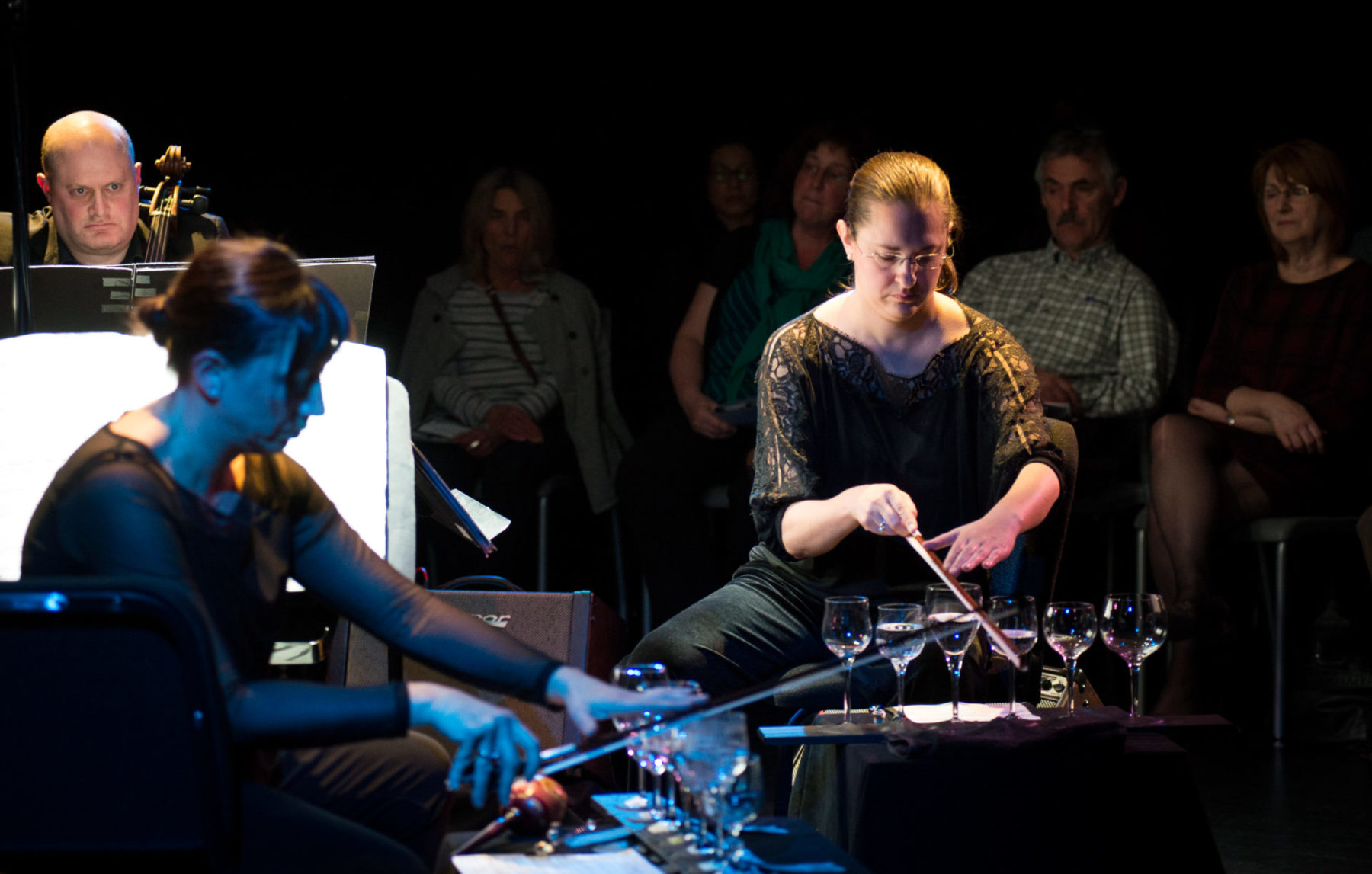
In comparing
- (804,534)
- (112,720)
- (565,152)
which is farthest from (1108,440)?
(112,720)

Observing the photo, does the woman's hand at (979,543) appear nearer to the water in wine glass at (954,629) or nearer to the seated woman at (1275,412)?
the water in wine glass at (954,629)

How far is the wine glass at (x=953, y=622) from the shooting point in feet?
6.16

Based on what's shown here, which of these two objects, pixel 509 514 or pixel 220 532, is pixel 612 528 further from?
pixel 220 532

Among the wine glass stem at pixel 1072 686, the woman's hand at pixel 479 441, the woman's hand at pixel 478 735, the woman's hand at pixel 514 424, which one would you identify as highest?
the woman's hand at pixel 514 424

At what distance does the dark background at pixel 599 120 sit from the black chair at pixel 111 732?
329cm

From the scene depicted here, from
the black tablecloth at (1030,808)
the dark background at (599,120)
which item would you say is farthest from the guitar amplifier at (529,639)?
the dark background at (599,120)

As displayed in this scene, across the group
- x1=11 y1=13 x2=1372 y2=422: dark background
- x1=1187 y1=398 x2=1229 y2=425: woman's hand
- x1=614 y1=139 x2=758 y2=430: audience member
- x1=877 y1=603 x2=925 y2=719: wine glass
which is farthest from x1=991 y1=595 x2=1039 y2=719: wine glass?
x1=11 y1=13 x2=1372 y2=422: dark background

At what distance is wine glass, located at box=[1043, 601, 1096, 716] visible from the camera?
2027mm

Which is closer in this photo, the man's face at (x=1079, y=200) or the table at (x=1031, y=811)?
the table at (x=1031, y=811)

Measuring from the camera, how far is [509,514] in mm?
4203

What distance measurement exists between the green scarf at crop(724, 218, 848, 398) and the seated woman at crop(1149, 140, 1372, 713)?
99 centimetres

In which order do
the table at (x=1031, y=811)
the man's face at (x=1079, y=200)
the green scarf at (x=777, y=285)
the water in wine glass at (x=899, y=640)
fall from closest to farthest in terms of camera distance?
the table at (x=1031, y=811)
the water in wine glass at (x=899, y=640)
the green scarf at (x=777, y=285)
the man's face at (x=1079, y=200)

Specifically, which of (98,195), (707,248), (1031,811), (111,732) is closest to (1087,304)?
(707,248)

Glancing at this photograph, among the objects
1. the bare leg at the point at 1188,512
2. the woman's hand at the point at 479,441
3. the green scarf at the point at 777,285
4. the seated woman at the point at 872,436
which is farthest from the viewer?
the woman's hand at the point at 479,441
